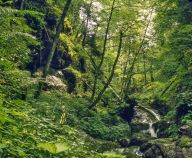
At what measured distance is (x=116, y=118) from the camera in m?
21.4

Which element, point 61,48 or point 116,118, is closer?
point 116,118

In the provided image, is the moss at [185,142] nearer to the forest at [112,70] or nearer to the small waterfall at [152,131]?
the forest at [112,70]

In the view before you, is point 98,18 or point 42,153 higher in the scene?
point 98,18

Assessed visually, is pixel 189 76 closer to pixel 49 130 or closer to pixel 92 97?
pixel 92 97

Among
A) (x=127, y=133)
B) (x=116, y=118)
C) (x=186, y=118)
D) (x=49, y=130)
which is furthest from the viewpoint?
(x=116, y=118)

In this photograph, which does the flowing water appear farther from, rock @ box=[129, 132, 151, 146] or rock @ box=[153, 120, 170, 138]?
rock @ box=[129, 132, 151, 146]

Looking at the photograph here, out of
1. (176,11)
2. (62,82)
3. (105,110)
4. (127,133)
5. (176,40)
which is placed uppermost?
(176,11)

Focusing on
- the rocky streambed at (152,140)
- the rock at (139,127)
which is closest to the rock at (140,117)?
the rocky streambed at (152,140)

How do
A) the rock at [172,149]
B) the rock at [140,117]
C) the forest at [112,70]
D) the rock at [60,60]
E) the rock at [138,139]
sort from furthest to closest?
1. the rock at [60,60]
2. the rock at [140,117]
3. the rock at [138,139]
4. the forest at [112,70]
5. the rock at [172,149]

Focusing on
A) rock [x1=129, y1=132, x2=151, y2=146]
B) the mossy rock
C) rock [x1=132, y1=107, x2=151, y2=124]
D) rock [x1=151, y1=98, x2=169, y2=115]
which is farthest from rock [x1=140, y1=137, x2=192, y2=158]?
rock [x1=151, y1=98, x2=169, y2=115]

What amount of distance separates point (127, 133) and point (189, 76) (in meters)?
7.32

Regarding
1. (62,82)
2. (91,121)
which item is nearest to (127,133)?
(91,121)

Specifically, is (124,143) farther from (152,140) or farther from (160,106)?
(160,106)

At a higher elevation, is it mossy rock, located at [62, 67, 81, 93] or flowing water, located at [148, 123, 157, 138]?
mossy rock, located at [62, 67, 81, 93]
